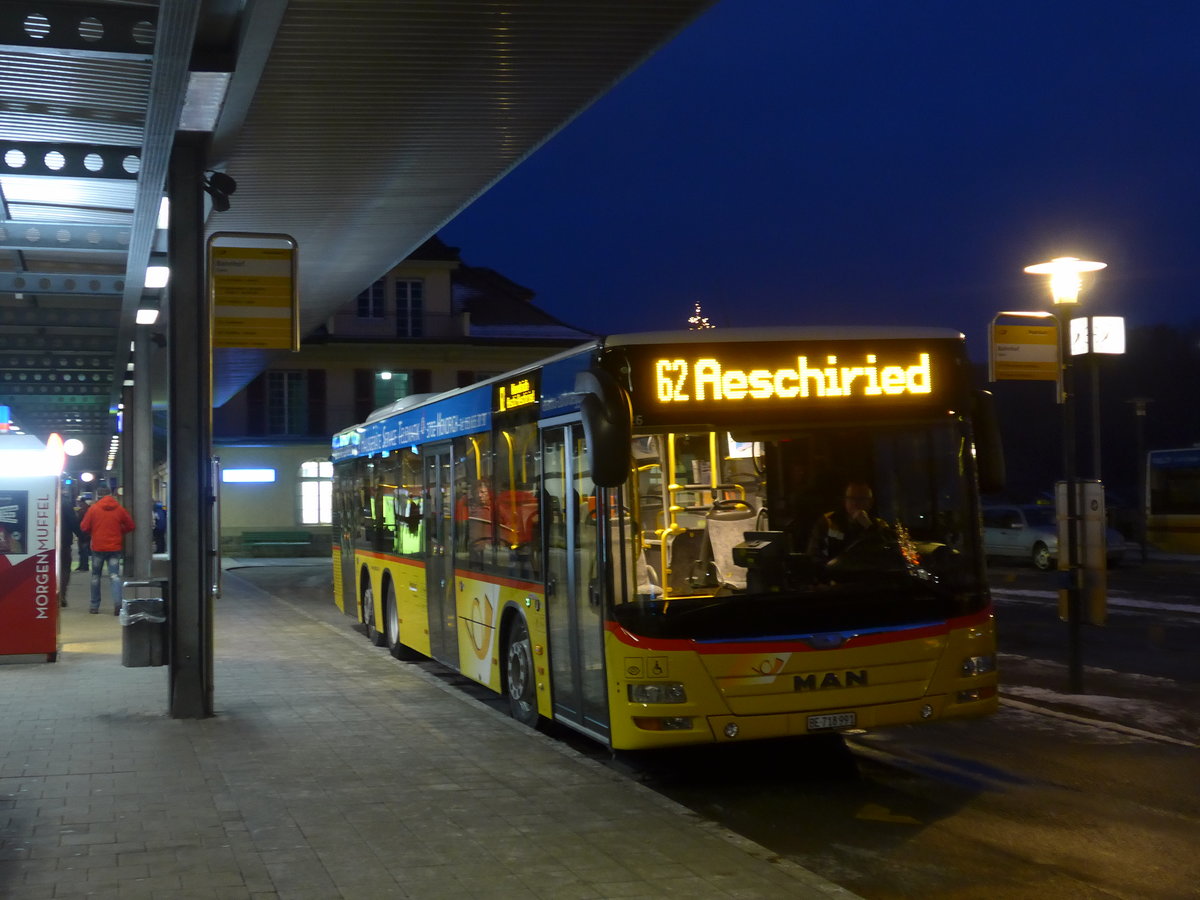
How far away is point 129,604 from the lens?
37.6ft

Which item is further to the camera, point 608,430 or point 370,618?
point 370,618

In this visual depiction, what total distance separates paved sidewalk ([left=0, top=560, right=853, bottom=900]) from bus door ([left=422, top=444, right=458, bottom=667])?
110 cm

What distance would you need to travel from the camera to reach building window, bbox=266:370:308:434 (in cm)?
5506

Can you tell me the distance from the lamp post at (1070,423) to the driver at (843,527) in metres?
4.50

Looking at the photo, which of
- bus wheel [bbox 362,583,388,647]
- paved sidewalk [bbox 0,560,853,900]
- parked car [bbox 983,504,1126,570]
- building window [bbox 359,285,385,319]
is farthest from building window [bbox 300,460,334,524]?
paved sidewalk [bbox 0,560,853,900]

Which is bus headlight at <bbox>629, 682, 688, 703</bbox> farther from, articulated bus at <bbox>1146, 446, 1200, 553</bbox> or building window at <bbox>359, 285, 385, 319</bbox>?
building window at <bbox>359, 285, 385, 319</bbox>

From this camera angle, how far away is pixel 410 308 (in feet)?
188

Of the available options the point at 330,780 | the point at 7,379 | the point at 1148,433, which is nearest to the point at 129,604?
the point at 330,780

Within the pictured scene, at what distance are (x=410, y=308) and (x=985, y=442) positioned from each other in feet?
163

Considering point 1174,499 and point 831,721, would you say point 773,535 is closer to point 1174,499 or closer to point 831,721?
point 831,721

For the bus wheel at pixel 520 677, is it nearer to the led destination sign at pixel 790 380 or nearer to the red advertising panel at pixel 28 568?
the led destination sign at pixel 790 380

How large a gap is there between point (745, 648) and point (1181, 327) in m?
71.0

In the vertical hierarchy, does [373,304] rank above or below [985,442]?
above

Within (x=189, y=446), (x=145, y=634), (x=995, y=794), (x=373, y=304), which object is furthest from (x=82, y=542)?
(x=373, y=304)
